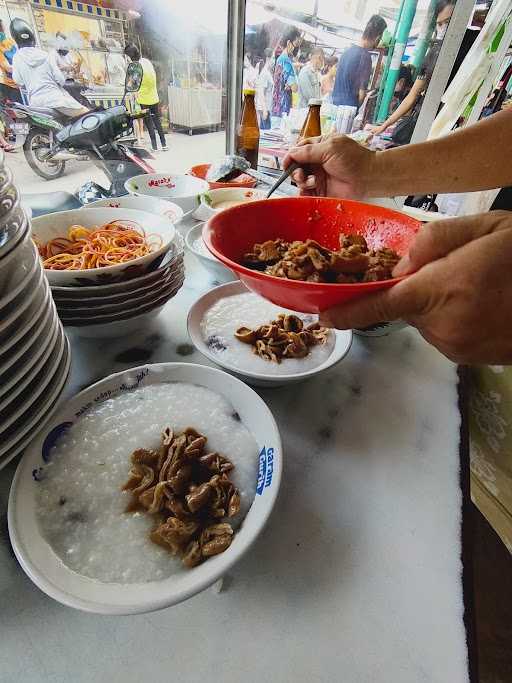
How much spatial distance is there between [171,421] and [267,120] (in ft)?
10.2

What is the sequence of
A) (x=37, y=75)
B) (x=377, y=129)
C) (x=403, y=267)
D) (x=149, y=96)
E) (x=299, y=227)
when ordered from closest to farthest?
1. (x=403, y=267)
2. (x=299, y=227)
3. (x=37, y=75)
4. (x=149, y=96)
5. (x=377, y=129)

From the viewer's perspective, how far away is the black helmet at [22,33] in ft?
5.53

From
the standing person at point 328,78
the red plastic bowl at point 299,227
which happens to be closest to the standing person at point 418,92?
the standing person at point 328,78

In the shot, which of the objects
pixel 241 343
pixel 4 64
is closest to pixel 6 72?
pixel 4 64

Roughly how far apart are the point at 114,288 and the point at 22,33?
1750mm

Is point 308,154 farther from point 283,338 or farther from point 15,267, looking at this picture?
point 15,267

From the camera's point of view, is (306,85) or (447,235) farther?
(306,85)

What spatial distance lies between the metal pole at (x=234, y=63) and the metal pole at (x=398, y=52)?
154 centimetres

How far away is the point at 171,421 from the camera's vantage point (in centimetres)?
71

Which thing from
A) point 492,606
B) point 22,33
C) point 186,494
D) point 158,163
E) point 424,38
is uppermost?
point 424,38

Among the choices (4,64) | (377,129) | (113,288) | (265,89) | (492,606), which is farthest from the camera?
(377,129)

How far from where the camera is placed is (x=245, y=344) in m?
0.94

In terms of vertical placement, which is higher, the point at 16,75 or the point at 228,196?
the point at 16,75

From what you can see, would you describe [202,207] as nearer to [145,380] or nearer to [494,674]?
[145,380]
